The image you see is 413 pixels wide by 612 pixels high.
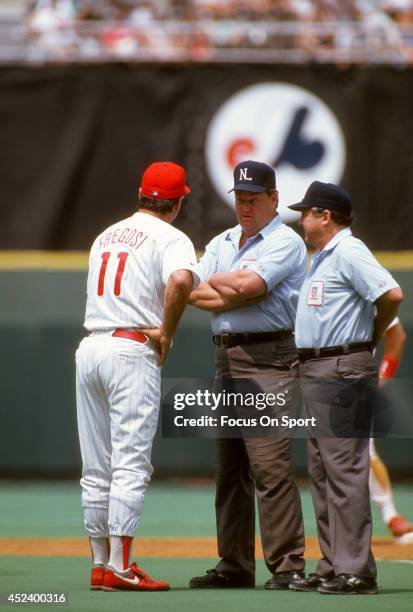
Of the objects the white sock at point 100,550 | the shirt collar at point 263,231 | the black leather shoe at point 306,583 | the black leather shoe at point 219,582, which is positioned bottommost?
the black leather shoe at point 219,582

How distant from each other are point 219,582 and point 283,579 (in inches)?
16.2

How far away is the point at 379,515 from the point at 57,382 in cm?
368

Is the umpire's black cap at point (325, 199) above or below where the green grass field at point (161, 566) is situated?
above

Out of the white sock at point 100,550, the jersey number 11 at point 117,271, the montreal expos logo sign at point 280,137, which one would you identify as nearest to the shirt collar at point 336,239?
the jersey number 11 at point 117,271

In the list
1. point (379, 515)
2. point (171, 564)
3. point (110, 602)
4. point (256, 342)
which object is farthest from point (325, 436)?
point (379, 515)

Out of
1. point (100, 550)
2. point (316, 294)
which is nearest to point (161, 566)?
point (100, 550)

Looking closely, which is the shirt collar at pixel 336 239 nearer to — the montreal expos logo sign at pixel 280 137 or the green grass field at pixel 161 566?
the green grass field at pixel 161 566

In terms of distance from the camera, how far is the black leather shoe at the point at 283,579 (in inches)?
268

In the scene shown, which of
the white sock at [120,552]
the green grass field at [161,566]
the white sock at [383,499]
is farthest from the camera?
the white sock at [383,499]

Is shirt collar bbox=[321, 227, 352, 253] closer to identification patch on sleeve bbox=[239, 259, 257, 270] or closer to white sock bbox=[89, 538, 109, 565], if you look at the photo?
identification patch on sleeve bbox=[239, 259, 257, 270]

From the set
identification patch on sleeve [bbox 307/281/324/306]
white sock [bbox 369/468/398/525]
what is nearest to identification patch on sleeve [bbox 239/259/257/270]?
identification patch on sleeve [bbox 307/281/324/306]

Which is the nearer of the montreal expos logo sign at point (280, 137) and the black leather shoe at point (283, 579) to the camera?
the black leather shoe at point (283, 579)

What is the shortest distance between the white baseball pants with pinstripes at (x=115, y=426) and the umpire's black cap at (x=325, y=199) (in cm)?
115

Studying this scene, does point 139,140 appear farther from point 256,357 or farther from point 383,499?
point 256,357
